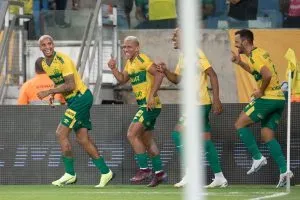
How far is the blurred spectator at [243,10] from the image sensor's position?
17203 mm

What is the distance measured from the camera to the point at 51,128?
15078 millimetres

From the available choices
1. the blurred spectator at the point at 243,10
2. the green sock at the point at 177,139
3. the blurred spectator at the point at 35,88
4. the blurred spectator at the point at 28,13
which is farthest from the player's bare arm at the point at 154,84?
the blurred spectator at the point at 28,13

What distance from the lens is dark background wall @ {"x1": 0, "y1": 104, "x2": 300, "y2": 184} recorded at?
572 inches

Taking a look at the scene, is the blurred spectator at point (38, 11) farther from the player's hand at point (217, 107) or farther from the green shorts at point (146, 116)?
the player's hand at point (217, 107)

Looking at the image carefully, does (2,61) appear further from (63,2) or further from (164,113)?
(164,113)

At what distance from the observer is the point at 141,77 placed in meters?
13.7

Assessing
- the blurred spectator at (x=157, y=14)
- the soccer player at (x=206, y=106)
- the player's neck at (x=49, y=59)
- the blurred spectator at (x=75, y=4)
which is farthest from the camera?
the blurred spectator at (x=75, y=4)

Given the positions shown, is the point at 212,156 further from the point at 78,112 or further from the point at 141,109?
the point at 78,112

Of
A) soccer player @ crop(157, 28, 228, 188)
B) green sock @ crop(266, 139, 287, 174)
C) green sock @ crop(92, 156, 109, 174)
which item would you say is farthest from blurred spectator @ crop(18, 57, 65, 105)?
green sock @ crop(266, 139, 287, 174)

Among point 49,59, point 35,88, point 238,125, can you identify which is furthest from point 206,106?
point 35,88

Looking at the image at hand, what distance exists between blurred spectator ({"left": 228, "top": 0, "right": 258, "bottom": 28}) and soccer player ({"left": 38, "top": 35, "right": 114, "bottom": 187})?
4.41 meters

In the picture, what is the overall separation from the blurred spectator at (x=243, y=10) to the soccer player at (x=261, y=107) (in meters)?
3.92

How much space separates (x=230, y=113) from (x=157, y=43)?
383 centimetres

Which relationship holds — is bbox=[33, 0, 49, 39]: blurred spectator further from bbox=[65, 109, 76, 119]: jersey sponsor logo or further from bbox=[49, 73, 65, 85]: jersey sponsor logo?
bbox=[65, 109, 76, 119]: jersey sponsor logo
